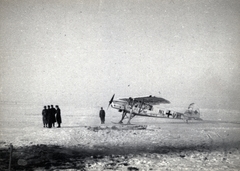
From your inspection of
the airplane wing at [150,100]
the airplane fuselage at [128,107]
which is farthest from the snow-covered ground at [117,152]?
the airplane fuselage at [128,107]

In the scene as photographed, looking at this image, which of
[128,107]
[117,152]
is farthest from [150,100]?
[117,152]

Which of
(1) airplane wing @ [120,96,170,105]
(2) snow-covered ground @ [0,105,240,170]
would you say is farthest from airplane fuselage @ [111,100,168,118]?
(2) snow-covered ground @ [0,105,240,170]

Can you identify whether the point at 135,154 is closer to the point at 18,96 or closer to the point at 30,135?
the point at 30,135

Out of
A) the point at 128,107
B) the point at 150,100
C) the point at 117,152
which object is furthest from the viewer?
the point at 128,107

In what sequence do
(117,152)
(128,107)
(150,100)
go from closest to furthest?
(117,152) → (150,100) → (128,107)

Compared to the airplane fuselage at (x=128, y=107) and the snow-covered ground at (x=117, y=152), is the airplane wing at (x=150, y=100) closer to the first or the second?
the airplane fuselage at (x=128, y=107)

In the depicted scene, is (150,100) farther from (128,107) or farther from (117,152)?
(117,152)

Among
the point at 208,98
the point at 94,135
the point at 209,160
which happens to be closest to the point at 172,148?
the point at 209,160

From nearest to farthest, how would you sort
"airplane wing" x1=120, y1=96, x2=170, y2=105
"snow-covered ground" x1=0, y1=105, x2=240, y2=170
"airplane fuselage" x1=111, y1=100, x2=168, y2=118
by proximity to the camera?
"snow-covered ground" x1=0, y1=105, x2=240, y2=170
"airplane wing" x1=120, y1=96, x2=170, y2=105
"airplane fuselage" x1=111, y1=100, x2=168, y2=118

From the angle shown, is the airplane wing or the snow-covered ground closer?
the snow-covered ground

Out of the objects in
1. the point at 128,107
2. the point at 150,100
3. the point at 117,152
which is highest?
the point at 150,100

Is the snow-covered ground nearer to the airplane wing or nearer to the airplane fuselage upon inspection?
the airplane wing

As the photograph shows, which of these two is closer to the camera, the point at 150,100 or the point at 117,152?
the point at 117,152
